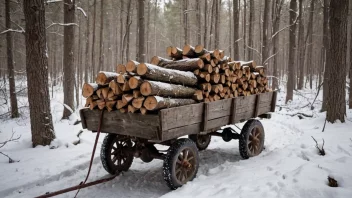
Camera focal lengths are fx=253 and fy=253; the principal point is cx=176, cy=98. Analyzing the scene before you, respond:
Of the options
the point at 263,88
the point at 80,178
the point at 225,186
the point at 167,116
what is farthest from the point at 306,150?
the point at 80,178

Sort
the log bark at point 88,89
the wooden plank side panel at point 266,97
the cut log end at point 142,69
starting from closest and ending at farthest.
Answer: the cut log end at point 142,69
the log bark at point 88,89
the wooden plank side panel at point 266,97

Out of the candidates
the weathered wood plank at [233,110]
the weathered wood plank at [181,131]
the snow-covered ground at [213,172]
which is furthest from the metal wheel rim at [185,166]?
the weathered wood plank at [233,110]

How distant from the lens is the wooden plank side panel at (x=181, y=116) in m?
3.69

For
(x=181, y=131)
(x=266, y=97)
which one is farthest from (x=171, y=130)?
(x=266, y=97)

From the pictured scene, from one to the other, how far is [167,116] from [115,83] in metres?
0.97

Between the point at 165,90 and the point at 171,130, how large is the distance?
2.10 feet

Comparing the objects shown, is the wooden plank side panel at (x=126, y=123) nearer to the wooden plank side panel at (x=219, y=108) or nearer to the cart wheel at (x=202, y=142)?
the wooden plank side panel at (x=219, y=108)

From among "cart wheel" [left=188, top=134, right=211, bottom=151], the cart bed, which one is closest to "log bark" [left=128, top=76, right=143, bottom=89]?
the cart bed

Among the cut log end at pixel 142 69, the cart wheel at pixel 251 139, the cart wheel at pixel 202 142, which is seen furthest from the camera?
the cart wheel at pixel 202 142

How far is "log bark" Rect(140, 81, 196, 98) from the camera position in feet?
12.2

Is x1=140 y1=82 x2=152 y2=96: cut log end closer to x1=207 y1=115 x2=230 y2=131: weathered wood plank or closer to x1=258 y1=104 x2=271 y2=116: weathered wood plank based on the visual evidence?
x1=207 y1=115 x2=230 y2=131: weathered wood plank

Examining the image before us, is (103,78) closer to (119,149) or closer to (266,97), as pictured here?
(119,149)

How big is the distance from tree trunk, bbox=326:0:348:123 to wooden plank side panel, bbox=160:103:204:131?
5416 millimetres

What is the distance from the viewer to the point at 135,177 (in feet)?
16.0
